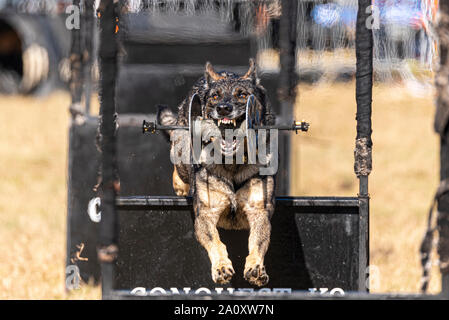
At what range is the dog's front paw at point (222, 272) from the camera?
4660 millimetres

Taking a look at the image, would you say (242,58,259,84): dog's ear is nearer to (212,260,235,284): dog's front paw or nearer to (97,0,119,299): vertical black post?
(212,260,235,284): dog's front paw

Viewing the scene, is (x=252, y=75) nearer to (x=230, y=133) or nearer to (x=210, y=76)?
(x=210, y=76)

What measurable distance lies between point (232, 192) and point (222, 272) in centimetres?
49

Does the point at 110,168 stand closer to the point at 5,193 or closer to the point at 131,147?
the point at 131,147

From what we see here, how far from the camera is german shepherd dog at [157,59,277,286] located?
15.7 ft

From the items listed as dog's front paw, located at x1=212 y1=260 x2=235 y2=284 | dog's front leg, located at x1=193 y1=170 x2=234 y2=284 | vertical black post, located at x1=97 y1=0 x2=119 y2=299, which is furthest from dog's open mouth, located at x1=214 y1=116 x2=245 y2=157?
vertical black post, located at x1=97 y1=0 x2=119 y2=299

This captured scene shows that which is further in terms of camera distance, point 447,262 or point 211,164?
point 211,164

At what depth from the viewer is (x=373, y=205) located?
10453mm

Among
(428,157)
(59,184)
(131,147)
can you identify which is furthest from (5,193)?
(428,157)

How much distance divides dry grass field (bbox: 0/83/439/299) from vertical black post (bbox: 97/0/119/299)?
1707 millimetres

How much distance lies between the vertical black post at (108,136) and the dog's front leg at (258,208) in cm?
107

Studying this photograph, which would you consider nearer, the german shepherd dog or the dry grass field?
the german shepherd dog

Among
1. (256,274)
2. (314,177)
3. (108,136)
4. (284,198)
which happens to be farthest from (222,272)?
(314,177)

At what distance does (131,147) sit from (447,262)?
140 inches
